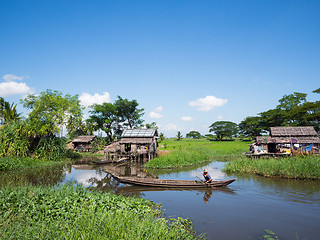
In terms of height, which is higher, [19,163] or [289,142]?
[289,142]

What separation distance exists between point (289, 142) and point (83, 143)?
120ft

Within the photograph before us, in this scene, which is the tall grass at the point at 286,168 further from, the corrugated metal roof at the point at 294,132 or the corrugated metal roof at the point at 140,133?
the corrugated metal roof at the point at 140,133

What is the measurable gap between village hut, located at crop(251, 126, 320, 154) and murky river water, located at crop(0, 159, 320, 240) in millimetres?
11452

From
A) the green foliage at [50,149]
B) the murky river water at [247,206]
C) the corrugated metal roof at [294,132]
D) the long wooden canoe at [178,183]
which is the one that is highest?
the corrugated metal roof at [294,132]

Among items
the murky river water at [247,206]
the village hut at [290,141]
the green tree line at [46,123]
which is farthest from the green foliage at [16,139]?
the village hut at [290,141]

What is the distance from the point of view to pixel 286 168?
15156 mm

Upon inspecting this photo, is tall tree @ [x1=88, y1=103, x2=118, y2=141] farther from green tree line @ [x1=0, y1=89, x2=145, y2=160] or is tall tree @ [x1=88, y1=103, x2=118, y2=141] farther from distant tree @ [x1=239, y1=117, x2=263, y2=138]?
distant tree @ [x1=239, y1=117, x2=263, y2=138]

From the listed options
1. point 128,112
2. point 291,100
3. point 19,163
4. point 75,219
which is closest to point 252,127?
point 291,100

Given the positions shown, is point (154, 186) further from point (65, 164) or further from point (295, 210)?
point (65, 164)

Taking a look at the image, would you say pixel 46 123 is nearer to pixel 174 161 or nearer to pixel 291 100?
pixel 174 161

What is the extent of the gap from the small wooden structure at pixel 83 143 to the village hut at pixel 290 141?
101ft

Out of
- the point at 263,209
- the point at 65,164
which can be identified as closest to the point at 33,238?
the point at 263,209

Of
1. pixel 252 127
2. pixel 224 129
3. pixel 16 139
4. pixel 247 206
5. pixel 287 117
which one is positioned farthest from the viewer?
pixel 224 129

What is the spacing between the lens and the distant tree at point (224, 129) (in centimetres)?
6431
